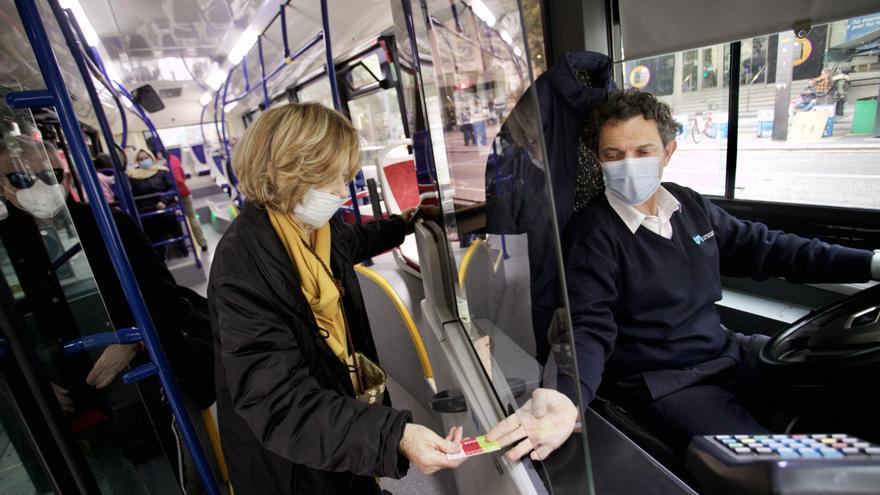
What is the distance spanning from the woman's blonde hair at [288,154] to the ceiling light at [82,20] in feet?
8.53

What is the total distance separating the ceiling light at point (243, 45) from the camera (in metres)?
4.65

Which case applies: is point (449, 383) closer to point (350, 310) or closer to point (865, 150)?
point (350, 310)

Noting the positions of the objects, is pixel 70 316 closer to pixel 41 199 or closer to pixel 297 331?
pixel 41 199

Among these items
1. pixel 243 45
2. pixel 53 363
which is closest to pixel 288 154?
pixel 53 363

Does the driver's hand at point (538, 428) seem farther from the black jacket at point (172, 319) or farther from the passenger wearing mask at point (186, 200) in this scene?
the passenger wearing mask at point (186, 200)

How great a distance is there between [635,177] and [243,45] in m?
5.27

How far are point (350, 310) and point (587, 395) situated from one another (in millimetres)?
720

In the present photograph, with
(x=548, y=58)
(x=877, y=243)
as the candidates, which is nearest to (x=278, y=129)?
(x=548, y=58)

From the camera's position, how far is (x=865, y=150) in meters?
2.10

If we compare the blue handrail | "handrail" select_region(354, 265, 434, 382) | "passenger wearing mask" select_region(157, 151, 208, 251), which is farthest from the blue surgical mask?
"passenger wearing mask" select_region(157, 151, 208, 251)

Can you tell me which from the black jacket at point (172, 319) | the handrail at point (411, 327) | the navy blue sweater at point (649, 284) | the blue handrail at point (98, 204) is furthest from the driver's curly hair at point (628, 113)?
the black jacket at point (172, 319)

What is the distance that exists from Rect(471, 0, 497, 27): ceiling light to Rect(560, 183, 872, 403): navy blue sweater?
2.28 feet

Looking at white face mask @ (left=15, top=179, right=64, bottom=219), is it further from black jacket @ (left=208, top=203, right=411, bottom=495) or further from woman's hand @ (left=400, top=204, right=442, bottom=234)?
woman's hand @ (left=400, top=204, right=442, bottom=234)

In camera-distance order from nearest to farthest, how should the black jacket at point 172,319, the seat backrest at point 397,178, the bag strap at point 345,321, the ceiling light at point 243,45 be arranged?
the bag strap at point 345,321 → the black jacket at point 172,319 → the seat backrest at point 397,178 → the ceiling light at point 243,45
